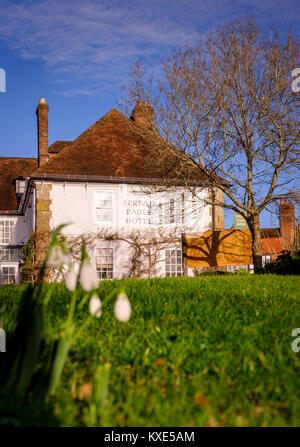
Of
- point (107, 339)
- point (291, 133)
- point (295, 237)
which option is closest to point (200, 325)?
point (107, 339)

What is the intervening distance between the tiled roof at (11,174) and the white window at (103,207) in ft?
32.3

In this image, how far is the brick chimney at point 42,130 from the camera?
23.4 meters

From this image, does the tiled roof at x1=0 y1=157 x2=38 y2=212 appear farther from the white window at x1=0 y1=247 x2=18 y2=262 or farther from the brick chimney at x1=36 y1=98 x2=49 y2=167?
the brick chimney at x1=36 y1=98 x2=49 y2=167

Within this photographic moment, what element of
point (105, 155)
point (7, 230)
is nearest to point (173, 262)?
point (105, 155)

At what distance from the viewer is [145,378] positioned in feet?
11.0

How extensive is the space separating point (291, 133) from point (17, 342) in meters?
15.1

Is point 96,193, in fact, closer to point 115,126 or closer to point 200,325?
point 115,126

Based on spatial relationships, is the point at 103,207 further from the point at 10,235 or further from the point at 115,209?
the point at 10,235

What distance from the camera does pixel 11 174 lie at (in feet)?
101

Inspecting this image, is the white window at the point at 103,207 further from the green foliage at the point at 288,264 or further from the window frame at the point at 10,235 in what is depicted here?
the window frame at the point at 10,235

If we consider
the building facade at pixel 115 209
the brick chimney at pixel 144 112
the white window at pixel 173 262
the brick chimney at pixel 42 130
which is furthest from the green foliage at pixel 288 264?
the brick chimney at pixel 42 130

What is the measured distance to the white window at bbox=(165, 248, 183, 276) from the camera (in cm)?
2130

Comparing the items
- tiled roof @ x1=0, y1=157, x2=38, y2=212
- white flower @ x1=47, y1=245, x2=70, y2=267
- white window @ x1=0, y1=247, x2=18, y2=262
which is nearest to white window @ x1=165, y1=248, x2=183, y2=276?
white window @ x1=0, y1=247, x2=18, y2=262

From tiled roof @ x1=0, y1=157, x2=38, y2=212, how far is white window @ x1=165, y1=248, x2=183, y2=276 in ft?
40.8
